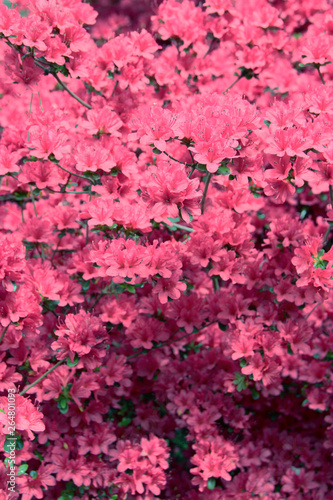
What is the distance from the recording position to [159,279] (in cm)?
191

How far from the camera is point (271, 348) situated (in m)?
2.11

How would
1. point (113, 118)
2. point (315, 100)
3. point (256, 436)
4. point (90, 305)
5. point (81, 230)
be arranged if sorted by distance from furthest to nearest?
point (81, 230)
point (256, 436)
point (90, 305)
point (113, 118)
point (315, 100)

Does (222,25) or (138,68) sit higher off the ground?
(222,25)

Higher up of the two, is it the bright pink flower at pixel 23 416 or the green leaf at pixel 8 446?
the bright pink flower at pixel 23 416

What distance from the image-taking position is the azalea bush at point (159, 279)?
1881 millimetres

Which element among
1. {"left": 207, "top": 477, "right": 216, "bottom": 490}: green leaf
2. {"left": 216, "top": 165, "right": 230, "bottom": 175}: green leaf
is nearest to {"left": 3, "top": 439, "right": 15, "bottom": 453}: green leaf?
{"left": 207, "top": 477, "right": 216, "bottom": 490}: green leaf

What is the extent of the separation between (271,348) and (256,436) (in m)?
0.77

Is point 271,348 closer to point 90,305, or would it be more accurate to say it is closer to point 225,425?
point 225,425

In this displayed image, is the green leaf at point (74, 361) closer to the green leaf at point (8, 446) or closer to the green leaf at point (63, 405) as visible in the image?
the green leaf at point (63, 405)

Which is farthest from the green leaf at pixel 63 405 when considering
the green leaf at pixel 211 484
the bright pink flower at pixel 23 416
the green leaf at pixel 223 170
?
the green leaf at pixel 223 170

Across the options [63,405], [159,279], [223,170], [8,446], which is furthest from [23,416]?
[223,170]

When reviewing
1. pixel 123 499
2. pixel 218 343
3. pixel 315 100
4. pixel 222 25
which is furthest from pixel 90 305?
pixel 222 25

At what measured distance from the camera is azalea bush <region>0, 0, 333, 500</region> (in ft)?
6.17

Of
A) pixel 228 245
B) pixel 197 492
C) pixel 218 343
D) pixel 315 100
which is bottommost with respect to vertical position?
pixel 197 492
